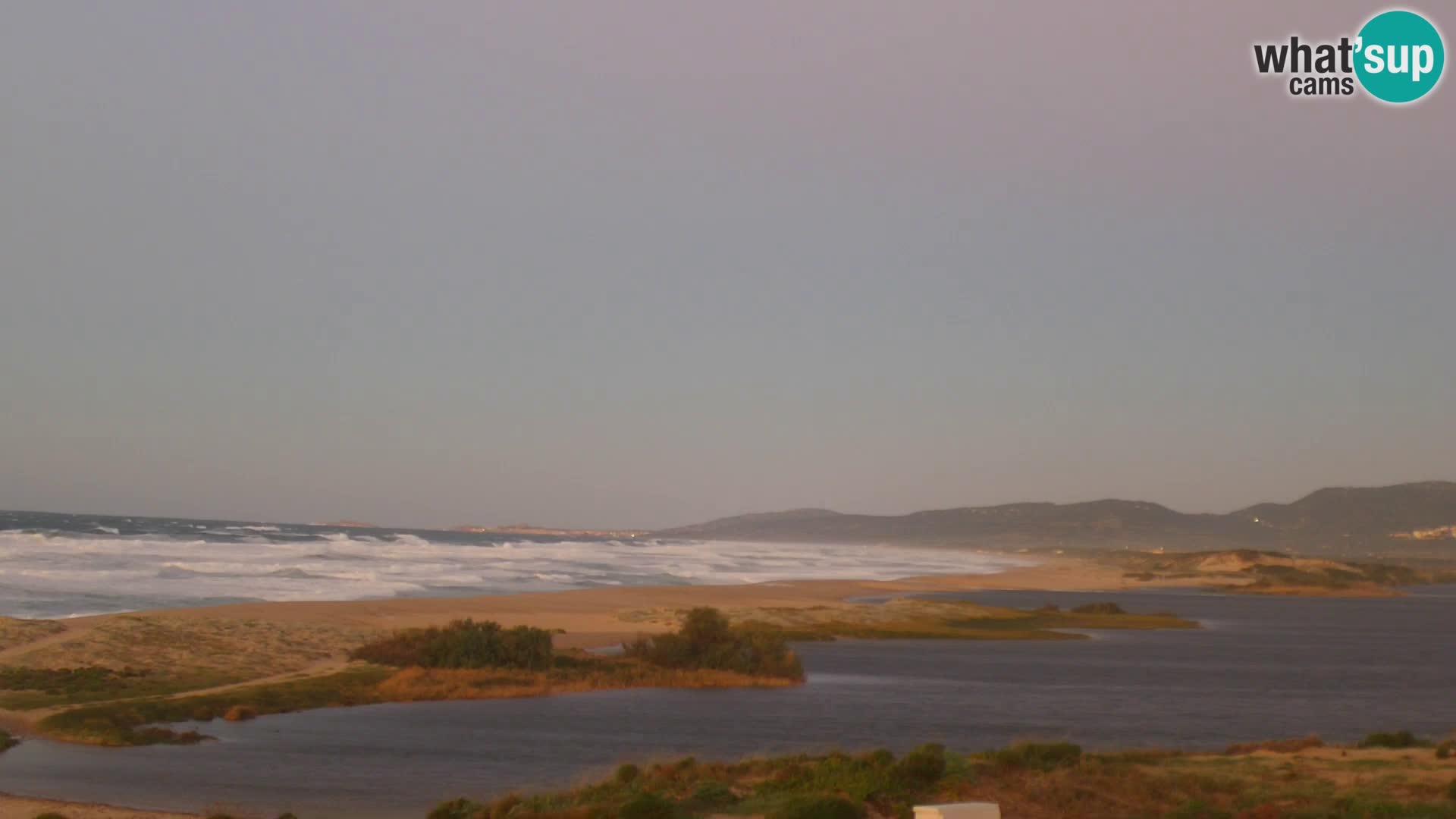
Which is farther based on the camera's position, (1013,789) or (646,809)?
(1013,789)

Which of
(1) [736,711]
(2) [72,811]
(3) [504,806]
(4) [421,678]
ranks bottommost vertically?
(1) [736,711]

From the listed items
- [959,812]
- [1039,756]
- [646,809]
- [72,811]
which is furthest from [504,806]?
[1039,756]

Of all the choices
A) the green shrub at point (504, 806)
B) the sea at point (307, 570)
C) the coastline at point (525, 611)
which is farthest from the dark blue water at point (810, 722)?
the sea at point (307, 570)

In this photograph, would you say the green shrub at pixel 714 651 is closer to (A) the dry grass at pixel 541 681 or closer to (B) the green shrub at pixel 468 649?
(A) the dry grass at pixel 541 681

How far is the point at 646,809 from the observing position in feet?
58.0

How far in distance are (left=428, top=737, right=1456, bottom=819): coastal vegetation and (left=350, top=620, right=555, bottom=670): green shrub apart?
15.9m

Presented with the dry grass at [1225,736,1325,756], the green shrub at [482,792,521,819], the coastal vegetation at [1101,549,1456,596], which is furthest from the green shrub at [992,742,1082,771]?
the coastal vegetation at [1101,549,1456,596]

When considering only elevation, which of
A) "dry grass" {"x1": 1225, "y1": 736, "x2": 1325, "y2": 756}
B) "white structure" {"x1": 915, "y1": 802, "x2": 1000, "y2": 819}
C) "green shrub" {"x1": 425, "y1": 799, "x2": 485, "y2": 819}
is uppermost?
"white structure" {"x1": 915, "y1": 802, "x2": 1000, "y2": 819}

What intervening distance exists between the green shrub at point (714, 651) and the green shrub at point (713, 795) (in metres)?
20.6

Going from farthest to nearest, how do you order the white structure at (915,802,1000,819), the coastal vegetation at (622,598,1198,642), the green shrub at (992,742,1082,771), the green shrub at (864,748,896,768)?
the coastal vegetation at (622,598,1198,642) < the green shrub at (992,742,1082,771) < the green shrub at (864,748,896,768) < the white structure at (915,802,1000,819)

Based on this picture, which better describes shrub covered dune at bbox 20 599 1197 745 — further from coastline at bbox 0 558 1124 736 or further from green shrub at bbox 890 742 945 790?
green shrub at bbox 890 742 945 790

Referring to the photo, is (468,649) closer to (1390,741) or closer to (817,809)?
(817,809)

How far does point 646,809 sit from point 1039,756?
24.1 ft

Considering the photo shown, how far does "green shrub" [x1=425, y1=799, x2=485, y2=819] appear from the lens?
19.0 m
